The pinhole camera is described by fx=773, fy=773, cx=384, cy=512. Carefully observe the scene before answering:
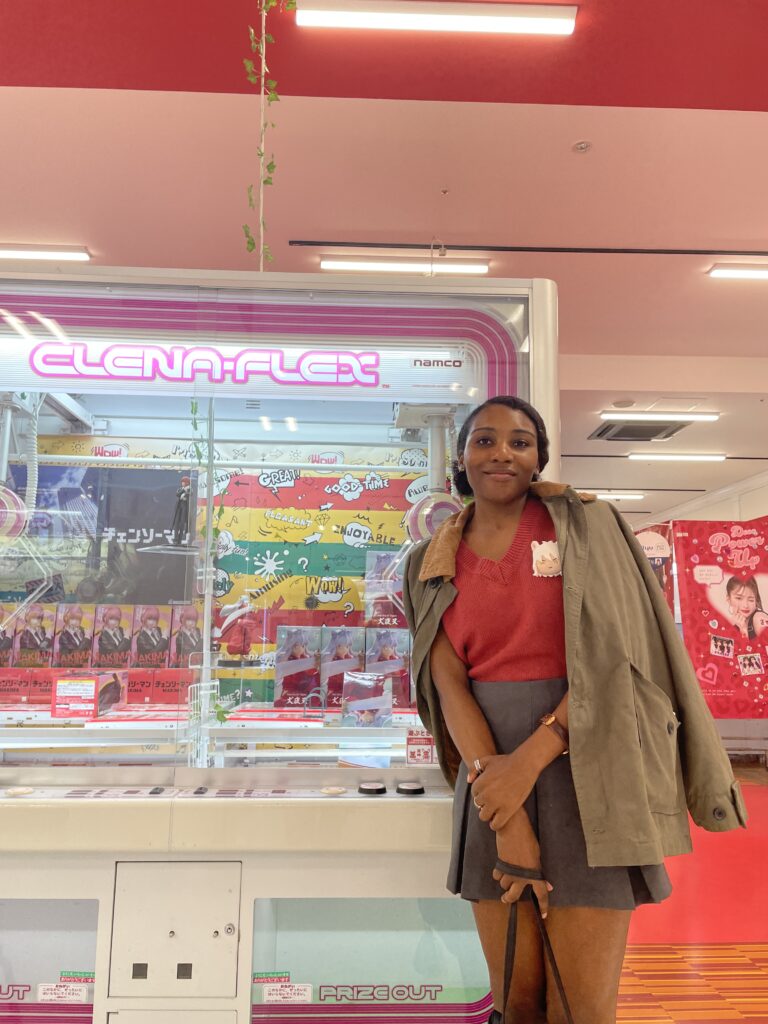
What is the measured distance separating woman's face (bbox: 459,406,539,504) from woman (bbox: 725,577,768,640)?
7636 mm

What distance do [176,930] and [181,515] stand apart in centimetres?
103

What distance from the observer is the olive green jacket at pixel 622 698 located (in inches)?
53.8

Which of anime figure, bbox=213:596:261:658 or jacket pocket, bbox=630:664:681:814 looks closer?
jacket pocket, bbox=630:664:681:814

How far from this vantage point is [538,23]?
9.34 feet

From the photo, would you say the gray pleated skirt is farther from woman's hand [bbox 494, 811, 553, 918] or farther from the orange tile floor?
the orange tile floor

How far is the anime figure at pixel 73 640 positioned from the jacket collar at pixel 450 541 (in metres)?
1.07

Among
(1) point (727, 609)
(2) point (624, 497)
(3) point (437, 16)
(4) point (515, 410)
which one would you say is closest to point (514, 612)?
(4) point (515, 410)

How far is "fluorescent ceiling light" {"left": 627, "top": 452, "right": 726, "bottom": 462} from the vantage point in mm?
10156

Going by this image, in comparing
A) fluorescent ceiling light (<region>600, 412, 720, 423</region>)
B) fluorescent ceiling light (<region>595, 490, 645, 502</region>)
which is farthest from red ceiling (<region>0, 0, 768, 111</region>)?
fluorescent ceiling light (<region>595, 490, 645, 502</region>)

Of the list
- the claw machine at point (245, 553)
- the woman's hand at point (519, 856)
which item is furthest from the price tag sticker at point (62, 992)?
the woman's hand at point (519, 856)

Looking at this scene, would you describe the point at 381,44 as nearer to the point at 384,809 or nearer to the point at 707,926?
the point at 384,809

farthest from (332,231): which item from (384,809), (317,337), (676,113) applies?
(384,809)

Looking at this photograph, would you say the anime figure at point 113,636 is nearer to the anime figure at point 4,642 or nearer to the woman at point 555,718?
the anime figure at point 4,642

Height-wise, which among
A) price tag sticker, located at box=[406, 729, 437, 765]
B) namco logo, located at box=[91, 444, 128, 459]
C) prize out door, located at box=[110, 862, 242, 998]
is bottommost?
prize out door, located at box=[110, 862, 242, 998]
